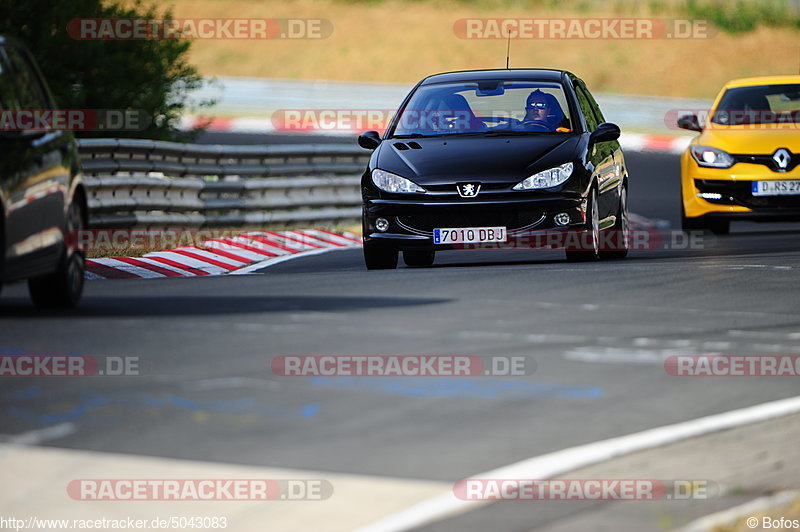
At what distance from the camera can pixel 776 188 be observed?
1719cm

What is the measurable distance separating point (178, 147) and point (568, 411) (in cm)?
1190

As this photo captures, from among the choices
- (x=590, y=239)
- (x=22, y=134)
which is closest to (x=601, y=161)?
(x=590, y=239)

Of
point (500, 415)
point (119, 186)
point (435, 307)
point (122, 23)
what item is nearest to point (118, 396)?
point (500, 415)

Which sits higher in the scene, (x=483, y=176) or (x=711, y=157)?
(x=483, y=176)

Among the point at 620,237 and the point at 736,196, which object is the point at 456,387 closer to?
the point at 620,237

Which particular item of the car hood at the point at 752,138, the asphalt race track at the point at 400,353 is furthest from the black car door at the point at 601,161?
the car hood at the point at 752,138

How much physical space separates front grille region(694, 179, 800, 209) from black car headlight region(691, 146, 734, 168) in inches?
7.3

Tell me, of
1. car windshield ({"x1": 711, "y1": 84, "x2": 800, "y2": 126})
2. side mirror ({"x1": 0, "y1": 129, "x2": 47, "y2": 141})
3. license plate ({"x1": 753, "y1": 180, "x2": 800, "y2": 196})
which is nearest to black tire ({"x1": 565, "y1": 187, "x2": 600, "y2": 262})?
license plate ({"x1": 753, "y1": 180, "x2": 800, "y2": 196})

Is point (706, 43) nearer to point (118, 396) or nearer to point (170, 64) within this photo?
point (170, 64)

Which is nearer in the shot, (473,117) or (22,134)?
(22,134)

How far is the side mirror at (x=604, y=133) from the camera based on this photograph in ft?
45.2

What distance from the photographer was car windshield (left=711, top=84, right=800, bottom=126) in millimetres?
17969

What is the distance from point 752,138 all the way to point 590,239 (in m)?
4.65

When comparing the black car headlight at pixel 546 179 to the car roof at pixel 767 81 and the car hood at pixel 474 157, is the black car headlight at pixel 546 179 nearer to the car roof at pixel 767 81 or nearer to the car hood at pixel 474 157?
the car hood at pixel 474 157
